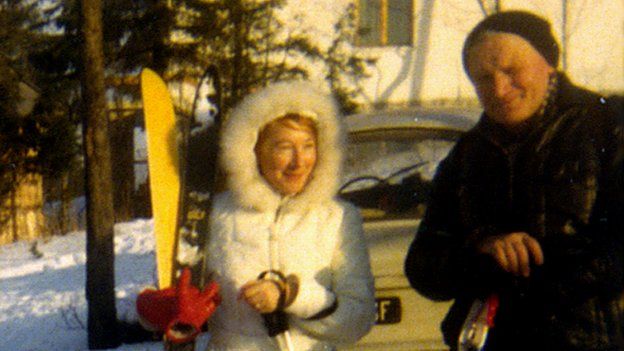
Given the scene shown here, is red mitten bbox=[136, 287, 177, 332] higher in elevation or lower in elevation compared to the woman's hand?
lower

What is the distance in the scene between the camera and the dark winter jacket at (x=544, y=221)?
1.81 metres

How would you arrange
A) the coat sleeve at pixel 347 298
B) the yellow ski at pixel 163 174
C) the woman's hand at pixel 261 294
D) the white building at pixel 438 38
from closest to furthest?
the white building at pixel 438 38 < the woman's hand at pixel 261 294 < the coat sleeve at pixel 347 298 < the yellow ski at pixel 163 174

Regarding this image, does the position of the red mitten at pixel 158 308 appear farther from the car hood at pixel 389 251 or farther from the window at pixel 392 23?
the window at pixel 392 23

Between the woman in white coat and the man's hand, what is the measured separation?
23.8 inches

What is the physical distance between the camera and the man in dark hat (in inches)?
71.5

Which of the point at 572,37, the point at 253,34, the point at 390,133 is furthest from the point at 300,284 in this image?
the point at 253,34

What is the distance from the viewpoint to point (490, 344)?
6.49 feet

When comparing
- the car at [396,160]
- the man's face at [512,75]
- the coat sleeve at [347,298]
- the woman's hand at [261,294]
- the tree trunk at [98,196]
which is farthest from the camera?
Result: the tree trunk at [98,196]

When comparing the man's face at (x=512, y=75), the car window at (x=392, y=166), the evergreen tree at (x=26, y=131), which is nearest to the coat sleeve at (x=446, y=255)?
the man's face at (x=512, y=75)

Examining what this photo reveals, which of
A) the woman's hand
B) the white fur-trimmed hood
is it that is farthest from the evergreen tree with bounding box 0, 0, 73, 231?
the woman's hand

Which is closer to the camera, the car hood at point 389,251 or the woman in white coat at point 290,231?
the woman in white coat at point 290,231

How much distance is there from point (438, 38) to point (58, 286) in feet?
23.6

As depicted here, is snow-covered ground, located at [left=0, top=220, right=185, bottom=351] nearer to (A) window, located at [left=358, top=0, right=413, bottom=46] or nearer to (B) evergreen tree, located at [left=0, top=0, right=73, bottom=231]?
(B) evergreen tree, located at [left=0, top=0, right=73, bottom=231]

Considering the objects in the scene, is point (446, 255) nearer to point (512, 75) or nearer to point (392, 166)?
point (512, 75)
